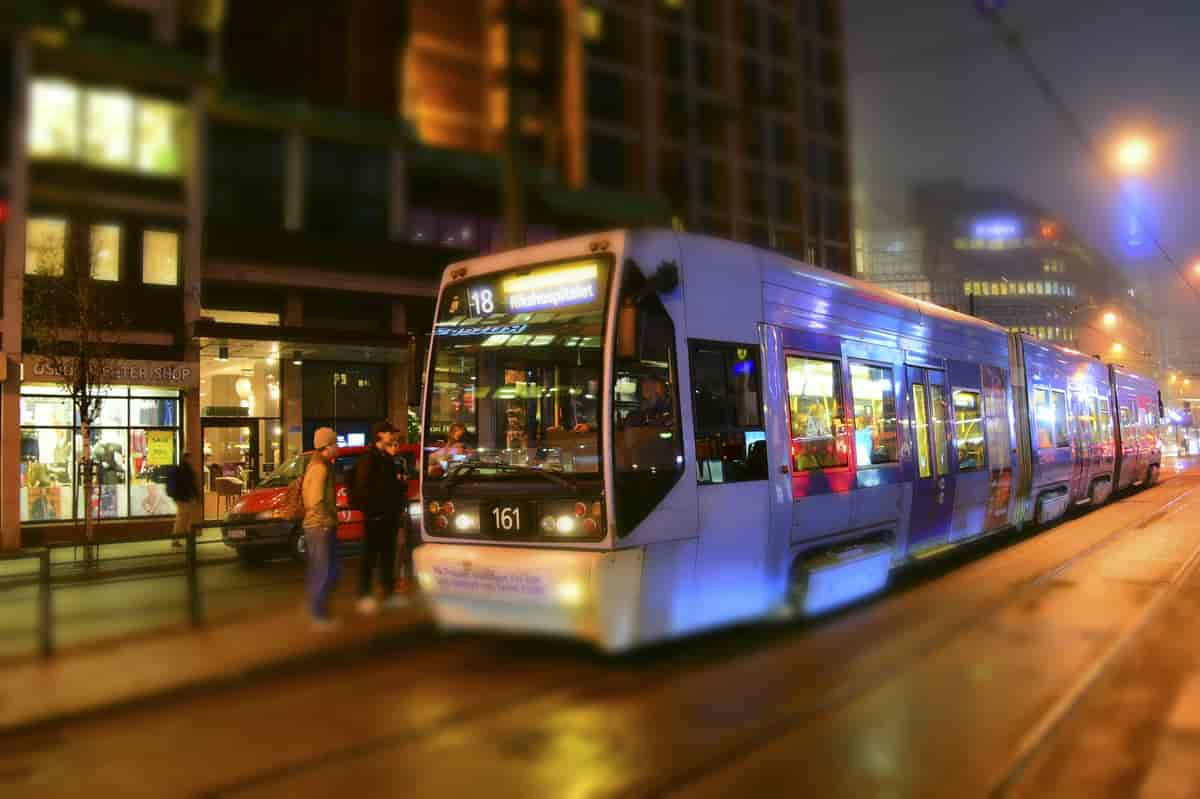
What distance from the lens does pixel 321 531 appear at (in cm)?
817

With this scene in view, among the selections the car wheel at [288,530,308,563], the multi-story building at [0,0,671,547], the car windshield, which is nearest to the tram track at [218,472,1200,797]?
the multi-story building at [0,0,671,547]

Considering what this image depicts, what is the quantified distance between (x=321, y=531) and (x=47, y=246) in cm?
1094

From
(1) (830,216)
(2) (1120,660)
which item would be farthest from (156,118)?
(1) (830,216)

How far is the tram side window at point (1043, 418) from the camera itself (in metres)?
14.3

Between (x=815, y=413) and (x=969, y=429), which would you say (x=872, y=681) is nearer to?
(x=815, y=413)

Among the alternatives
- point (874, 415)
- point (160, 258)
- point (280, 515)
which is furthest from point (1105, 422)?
point (160, 258)

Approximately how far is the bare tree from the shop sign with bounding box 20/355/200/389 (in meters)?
0.37

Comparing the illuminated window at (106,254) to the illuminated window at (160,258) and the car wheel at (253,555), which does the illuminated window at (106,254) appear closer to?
the illuminated window at (160,258)

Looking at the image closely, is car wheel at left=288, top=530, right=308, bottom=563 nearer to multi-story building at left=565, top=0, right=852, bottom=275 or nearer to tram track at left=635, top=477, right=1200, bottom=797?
tram track at left=635, top=477, right=1200, bottom=797

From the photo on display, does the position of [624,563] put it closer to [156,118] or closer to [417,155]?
[156,118]

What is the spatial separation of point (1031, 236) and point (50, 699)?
406 feet

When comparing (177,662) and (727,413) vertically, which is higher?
(727,413)

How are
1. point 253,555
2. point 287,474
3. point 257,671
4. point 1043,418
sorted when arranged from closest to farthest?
point 257,671
point 253,555
point 287,474
point 1043,418

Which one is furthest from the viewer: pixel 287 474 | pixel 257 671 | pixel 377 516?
pixel 287 474
